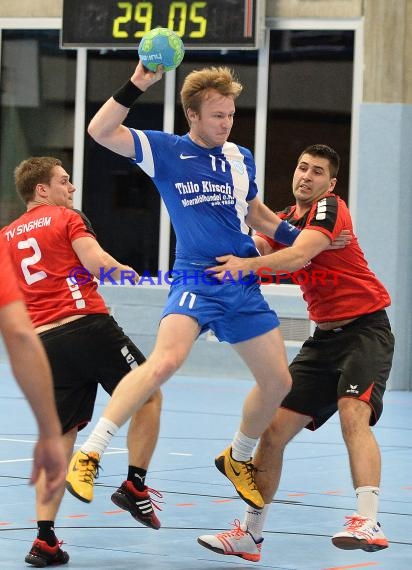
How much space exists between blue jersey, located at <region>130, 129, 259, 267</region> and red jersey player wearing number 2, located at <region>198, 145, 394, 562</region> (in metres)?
0.14

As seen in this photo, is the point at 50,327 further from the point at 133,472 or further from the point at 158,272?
the point at 158,272

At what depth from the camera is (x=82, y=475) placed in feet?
17.0

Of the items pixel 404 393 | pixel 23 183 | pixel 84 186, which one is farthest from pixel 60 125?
pixel 23 183

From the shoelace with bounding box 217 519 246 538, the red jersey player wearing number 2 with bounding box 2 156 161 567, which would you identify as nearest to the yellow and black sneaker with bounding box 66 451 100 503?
the red jersey player wearing number 2 with bounding box 2 156 161 567

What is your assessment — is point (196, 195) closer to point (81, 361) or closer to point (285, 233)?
point (285, 233)

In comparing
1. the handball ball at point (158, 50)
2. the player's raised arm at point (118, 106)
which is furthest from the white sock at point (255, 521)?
the handball ball at point (158, 50)

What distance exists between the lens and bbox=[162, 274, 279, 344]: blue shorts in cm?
561

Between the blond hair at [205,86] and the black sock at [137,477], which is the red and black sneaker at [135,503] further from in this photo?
the blond hair at [205,86]

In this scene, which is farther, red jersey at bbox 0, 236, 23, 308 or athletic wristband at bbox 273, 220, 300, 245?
athletic wristband at bbox 273, 220, 300, 245

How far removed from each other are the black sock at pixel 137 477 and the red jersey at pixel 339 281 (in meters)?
1.19

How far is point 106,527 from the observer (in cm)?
630

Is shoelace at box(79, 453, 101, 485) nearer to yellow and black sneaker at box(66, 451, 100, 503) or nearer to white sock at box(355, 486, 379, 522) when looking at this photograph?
yellow and black sneaker at box(66, 451, 100, 503)

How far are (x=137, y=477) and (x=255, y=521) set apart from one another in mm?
652

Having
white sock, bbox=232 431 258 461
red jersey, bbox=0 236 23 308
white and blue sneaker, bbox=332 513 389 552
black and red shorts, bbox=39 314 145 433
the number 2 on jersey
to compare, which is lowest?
white and blue sneaker, bbox=332 513 389 552
